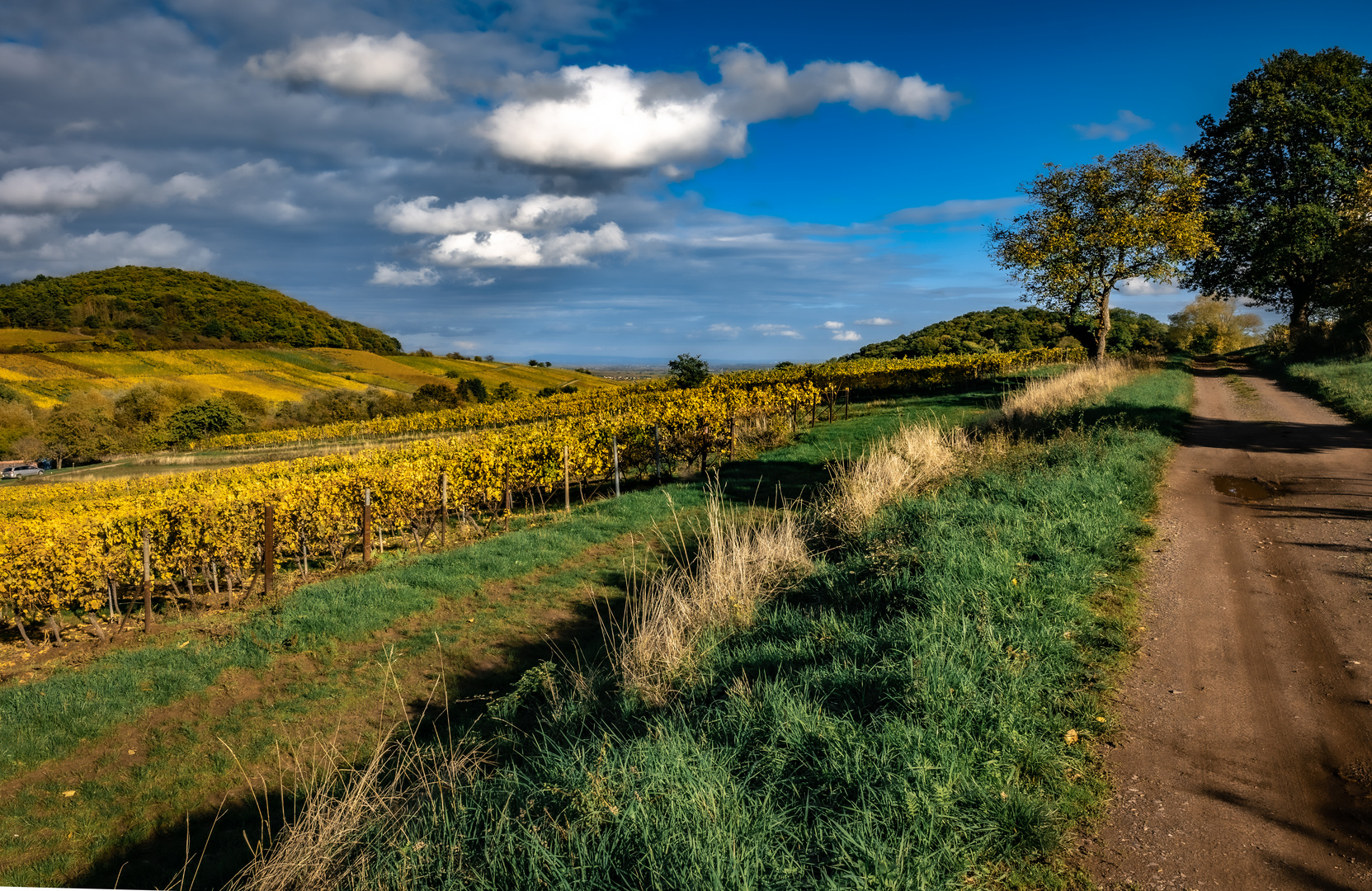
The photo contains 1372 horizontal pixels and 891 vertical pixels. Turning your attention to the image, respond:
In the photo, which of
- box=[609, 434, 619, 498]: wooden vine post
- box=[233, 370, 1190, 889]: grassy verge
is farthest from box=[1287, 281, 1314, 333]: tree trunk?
box=[233, 370, 1190, 889]: grassy verge

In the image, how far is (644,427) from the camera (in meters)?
18.2

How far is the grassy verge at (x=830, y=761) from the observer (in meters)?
2.78

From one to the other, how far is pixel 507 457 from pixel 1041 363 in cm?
3033

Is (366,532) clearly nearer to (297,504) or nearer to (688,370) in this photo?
(297,504)

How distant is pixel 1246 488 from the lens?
8.71m

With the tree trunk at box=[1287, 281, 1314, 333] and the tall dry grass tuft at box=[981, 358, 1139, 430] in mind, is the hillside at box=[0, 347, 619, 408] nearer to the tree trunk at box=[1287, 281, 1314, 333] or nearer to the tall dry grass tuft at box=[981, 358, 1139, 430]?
the tall dry grass tuft at box=[981, 358, 1139, 430]

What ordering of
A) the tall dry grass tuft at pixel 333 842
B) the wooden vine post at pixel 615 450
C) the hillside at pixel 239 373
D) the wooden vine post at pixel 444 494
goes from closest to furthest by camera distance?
the tall dry grass tuft at pixel 333 842 → the wooden vine post at pixel 444 494 → the wooden vine post at pixel 615 450 → the hillside at pixel 239 373

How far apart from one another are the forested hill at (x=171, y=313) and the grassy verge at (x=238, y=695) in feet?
311

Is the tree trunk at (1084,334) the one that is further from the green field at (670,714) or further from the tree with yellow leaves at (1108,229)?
the green field at (670,714)

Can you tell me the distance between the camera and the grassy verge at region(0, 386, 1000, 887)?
224 inches

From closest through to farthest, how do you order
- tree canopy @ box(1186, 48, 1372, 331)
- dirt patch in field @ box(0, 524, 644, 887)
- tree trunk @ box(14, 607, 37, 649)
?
dirt patch in field @ box(0, 524, 644, 887), tree trunk @ box(14, 607, 37, 649), tree canopy @ box(1186, 48, 1372, 331)

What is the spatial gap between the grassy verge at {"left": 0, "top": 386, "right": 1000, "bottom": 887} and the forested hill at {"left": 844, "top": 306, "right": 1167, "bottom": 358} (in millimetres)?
39849

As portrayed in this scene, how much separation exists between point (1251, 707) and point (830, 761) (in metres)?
2.84

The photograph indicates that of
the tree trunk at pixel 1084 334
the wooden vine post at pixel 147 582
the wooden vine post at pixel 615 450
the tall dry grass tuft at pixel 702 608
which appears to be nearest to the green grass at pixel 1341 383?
the tree trunk at pixel 1084 334
